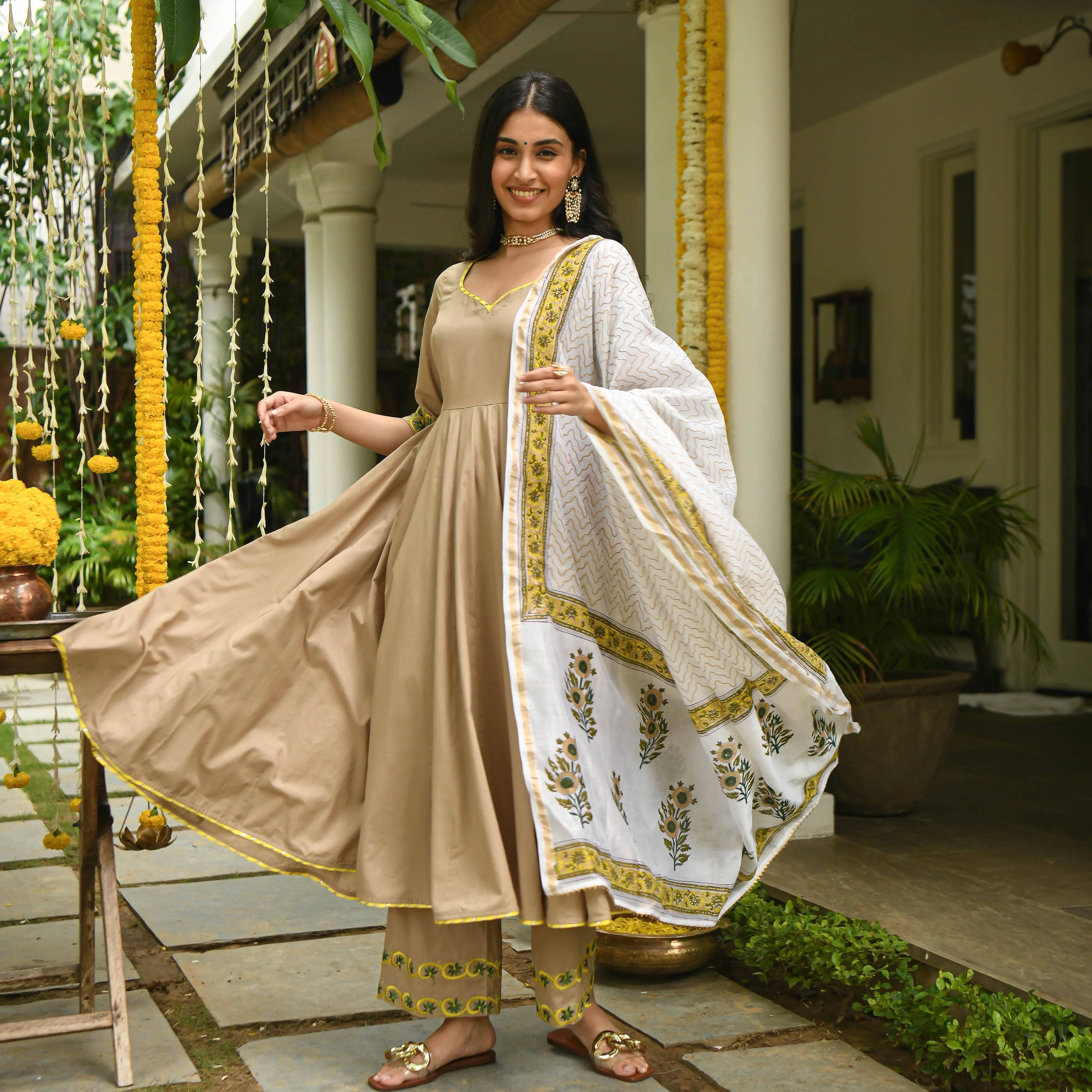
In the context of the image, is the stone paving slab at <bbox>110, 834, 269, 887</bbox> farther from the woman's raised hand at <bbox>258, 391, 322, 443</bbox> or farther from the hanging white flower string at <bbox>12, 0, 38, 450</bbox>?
the woman's raised hand at <bbox>258, 391, 322, 443</bbox>

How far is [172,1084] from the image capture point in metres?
2.20

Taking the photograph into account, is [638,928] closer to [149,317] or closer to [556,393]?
[556,393]

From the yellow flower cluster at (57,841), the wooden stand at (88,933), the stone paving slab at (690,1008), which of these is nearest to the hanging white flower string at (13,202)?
the wooden stand at (88,933)

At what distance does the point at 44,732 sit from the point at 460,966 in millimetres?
3918

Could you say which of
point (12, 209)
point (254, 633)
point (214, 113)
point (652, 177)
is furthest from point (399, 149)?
point (254, 633)

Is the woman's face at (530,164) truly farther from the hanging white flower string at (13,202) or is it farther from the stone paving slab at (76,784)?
the stone paving slab at (76,784)

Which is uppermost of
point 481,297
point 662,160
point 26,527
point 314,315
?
point 314,315

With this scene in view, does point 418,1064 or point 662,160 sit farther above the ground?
point 662,160

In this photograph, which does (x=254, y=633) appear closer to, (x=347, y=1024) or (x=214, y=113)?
(x=347, y=1024)

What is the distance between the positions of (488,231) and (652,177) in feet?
4.69

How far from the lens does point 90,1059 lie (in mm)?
2301

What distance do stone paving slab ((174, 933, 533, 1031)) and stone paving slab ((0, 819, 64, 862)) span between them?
0.94 metres

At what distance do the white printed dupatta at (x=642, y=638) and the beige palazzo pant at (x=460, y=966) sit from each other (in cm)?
15

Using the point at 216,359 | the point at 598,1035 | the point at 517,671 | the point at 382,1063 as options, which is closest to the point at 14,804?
the point at 382,1063
